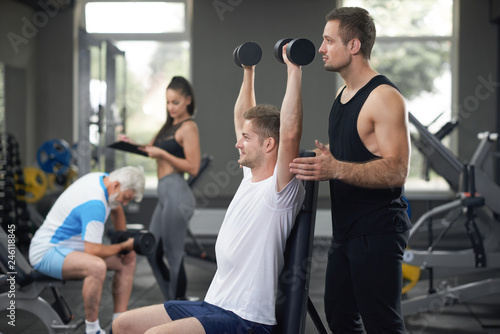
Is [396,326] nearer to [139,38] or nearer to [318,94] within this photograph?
[318,94]

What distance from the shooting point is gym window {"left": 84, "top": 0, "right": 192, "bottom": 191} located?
6.54 meters

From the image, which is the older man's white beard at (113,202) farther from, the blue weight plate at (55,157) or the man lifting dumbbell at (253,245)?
the blue weight plate at (55,157)

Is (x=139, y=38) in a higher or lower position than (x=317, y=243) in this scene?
higher

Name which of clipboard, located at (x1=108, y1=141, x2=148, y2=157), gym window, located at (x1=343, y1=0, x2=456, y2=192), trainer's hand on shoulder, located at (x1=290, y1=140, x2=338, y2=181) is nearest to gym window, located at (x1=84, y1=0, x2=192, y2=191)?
gym window, located at (x1=343, y1=0, x2=456, y2=192)

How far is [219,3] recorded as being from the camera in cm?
620

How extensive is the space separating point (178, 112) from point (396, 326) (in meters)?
1.89

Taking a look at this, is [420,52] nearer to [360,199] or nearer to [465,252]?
[465,252]

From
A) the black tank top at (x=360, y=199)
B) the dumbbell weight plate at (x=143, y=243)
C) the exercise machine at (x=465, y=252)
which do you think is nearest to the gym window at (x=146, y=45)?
the exercise machine at (x=465, y=252)

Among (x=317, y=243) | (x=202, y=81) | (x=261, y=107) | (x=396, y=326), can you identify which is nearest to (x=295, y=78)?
(x=261, y=107)

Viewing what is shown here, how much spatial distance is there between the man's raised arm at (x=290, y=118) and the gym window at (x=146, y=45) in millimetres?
5255

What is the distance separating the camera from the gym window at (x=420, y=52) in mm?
6328

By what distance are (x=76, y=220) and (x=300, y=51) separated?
1.69m

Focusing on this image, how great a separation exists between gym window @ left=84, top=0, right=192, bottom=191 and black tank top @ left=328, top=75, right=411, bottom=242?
510 centimetres

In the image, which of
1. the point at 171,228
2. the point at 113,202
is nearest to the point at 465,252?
the point at 171,228
